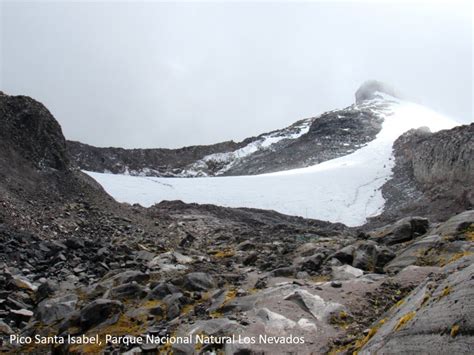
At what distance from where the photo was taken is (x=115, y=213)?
798 inches

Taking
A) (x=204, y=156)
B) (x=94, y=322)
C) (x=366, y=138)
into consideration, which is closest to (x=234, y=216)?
(x=94, y=322)

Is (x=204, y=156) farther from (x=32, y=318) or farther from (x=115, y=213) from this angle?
(x=32, y=318)

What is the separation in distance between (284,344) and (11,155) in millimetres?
16190

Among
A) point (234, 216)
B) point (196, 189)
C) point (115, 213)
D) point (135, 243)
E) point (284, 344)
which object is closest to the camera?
point (284, 344)

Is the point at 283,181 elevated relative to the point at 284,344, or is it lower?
elevated

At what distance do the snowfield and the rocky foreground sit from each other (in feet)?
46.3

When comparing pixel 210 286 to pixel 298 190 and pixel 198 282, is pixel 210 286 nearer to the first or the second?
pixel 198 282

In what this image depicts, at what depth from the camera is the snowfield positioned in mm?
33250

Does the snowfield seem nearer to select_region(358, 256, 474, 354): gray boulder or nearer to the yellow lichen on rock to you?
select_region(358, 256, 474, 354): gray boulder

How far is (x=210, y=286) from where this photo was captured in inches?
410

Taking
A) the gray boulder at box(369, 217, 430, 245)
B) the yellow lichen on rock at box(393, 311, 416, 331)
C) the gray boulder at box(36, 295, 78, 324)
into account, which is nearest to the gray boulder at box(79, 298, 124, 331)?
the gray boulder at box(36, 295, 78, 324)

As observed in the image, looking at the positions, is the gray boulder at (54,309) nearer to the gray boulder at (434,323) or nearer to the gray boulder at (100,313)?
the gray boulder at (100,313)

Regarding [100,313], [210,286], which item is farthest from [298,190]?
[100,313]

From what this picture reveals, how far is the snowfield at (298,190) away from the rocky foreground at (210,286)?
14.1 metres
